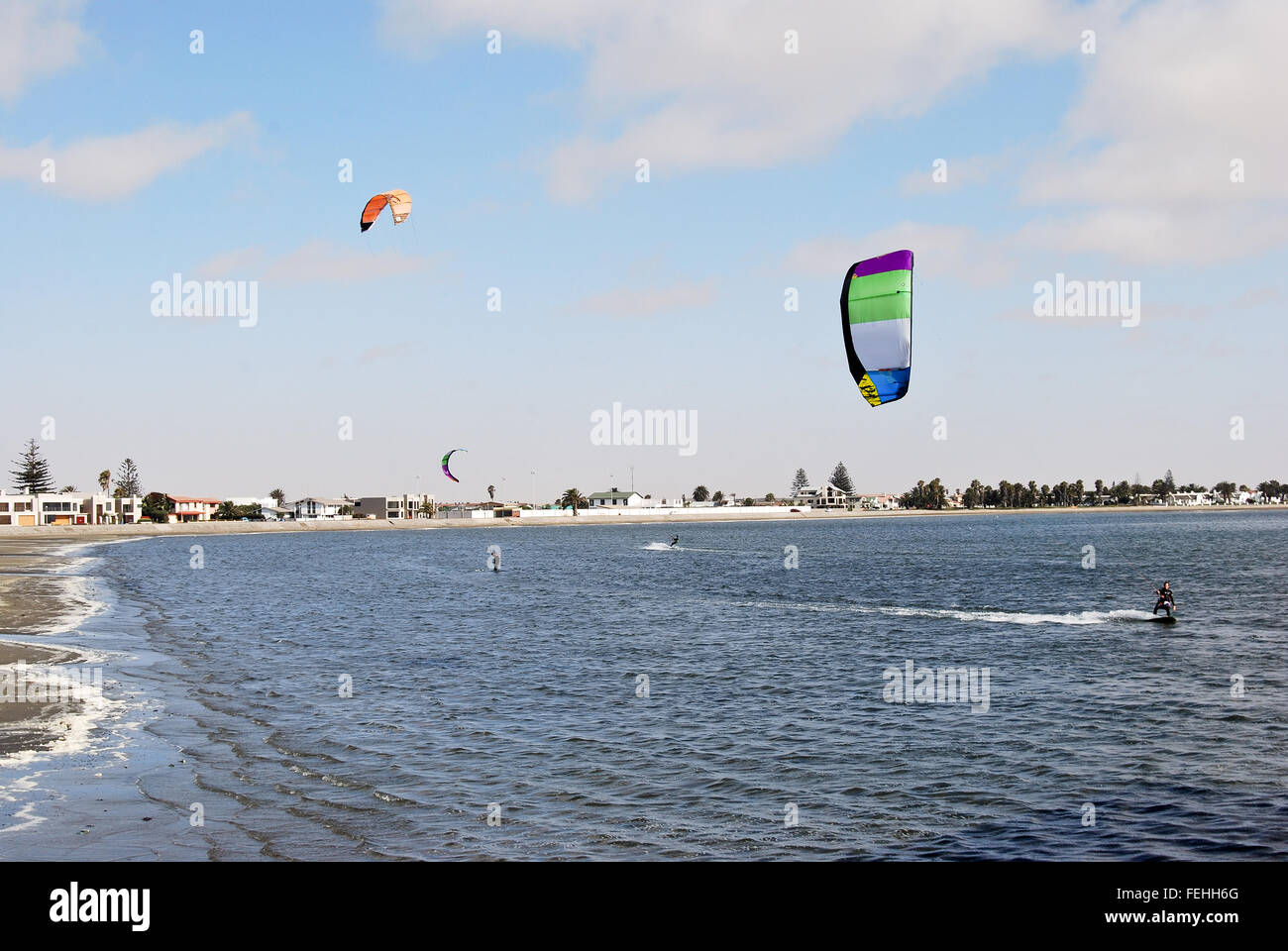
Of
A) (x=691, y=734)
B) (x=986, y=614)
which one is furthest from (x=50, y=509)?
(x=691, y=734)

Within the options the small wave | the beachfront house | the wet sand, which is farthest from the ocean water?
the beachfront house

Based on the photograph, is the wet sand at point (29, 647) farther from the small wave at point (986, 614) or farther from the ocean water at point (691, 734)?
the small wave at point (986, 614)

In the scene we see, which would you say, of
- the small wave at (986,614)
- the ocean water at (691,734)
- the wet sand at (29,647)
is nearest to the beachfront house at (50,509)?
the wet sand at (29,647)

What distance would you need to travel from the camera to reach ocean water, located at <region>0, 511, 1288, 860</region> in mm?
13992

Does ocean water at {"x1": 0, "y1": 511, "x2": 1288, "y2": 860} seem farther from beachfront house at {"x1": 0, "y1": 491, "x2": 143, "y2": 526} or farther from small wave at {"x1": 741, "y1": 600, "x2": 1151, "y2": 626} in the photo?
beachfront house at {"x1": 0, "y1": 491, "x2": 143, "y2": 526}

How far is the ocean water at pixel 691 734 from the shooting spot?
14.0m

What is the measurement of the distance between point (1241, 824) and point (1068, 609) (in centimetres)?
3536

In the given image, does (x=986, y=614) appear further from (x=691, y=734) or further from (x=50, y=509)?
(x=50, y=509)

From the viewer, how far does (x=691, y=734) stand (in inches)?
821

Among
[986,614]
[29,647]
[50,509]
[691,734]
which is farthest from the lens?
[50,509]

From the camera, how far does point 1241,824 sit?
47.8 feet

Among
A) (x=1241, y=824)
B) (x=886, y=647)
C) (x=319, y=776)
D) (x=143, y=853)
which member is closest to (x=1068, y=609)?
(x=886, y=647)
